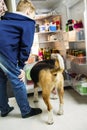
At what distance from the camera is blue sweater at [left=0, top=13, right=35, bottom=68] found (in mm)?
1641

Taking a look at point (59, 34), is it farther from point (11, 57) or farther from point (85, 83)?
point (11, 57)

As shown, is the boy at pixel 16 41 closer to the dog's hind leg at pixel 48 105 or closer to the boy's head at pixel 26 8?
the boy's head at pixel 26 8

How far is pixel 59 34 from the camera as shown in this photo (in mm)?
2904

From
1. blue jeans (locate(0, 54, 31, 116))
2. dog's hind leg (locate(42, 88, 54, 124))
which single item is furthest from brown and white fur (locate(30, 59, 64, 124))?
blue jeans (locate(0, 54, 31, 116))

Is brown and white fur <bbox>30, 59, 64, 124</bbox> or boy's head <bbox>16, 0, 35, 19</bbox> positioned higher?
boy's head <bbox>16, 0, 35, 19</bbox>

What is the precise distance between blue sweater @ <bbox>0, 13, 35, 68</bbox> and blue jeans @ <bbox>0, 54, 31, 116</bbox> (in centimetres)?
6

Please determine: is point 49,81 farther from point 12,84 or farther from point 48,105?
point 12,84

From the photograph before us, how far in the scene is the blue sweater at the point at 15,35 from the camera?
64.6 inches

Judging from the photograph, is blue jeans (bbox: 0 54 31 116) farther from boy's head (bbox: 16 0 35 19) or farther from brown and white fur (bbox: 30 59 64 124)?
boy's head (bbox: 16 0 35 19)

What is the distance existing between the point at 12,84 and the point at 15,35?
465mm

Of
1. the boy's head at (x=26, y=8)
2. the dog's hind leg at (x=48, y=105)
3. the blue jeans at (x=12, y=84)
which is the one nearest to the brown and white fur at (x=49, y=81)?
the dog's hind leg at (x=48, y=105)

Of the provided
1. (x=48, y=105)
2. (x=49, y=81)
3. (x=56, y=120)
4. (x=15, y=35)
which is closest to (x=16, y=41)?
(x=15, y=35)

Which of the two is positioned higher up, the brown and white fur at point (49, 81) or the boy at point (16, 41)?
the boy at point (16, 41)

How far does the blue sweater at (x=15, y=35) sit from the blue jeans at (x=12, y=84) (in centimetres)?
6
